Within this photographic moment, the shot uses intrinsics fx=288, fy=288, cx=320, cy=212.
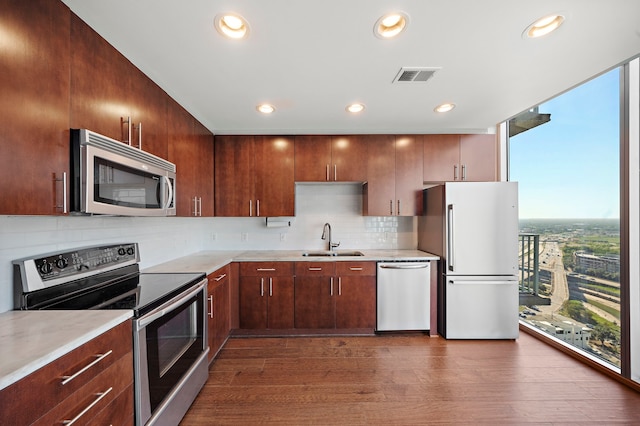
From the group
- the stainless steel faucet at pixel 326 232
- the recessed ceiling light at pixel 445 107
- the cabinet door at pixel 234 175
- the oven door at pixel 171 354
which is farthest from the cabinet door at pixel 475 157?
the oven door at pixel 171 354

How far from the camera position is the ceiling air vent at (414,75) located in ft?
6.89

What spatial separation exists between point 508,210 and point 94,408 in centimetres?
362

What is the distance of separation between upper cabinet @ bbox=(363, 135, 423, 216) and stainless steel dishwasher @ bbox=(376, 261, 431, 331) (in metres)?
0.73

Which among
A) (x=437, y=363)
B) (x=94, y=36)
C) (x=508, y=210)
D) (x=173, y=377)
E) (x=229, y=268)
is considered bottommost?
(x=437, y=363)

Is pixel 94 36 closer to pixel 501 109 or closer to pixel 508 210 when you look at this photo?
pixel 501 109

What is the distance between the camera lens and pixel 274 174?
3.56 m

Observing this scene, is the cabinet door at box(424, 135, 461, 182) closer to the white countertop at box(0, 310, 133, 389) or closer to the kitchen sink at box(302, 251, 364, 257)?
the kitchen sink at box(302, 251, 364, 257)

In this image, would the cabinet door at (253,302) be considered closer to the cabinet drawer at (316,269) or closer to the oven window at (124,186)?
the cabinet drawer at (316,269)

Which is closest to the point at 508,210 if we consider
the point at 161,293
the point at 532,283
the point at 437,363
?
the point at 532,283

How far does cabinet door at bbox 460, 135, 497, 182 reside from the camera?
11.8 ft

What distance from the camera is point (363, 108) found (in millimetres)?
2859

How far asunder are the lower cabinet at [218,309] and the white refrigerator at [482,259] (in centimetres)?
237

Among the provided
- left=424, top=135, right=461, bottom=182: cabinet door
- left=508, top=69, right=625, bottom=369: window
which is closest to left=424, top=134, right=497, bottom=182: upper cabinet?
left=424, top=135, right=461, bottom=182: cabinet door

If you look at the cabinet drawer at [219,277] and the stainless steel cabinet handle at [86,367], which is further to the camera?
the cabinet drawer at [219,277]
